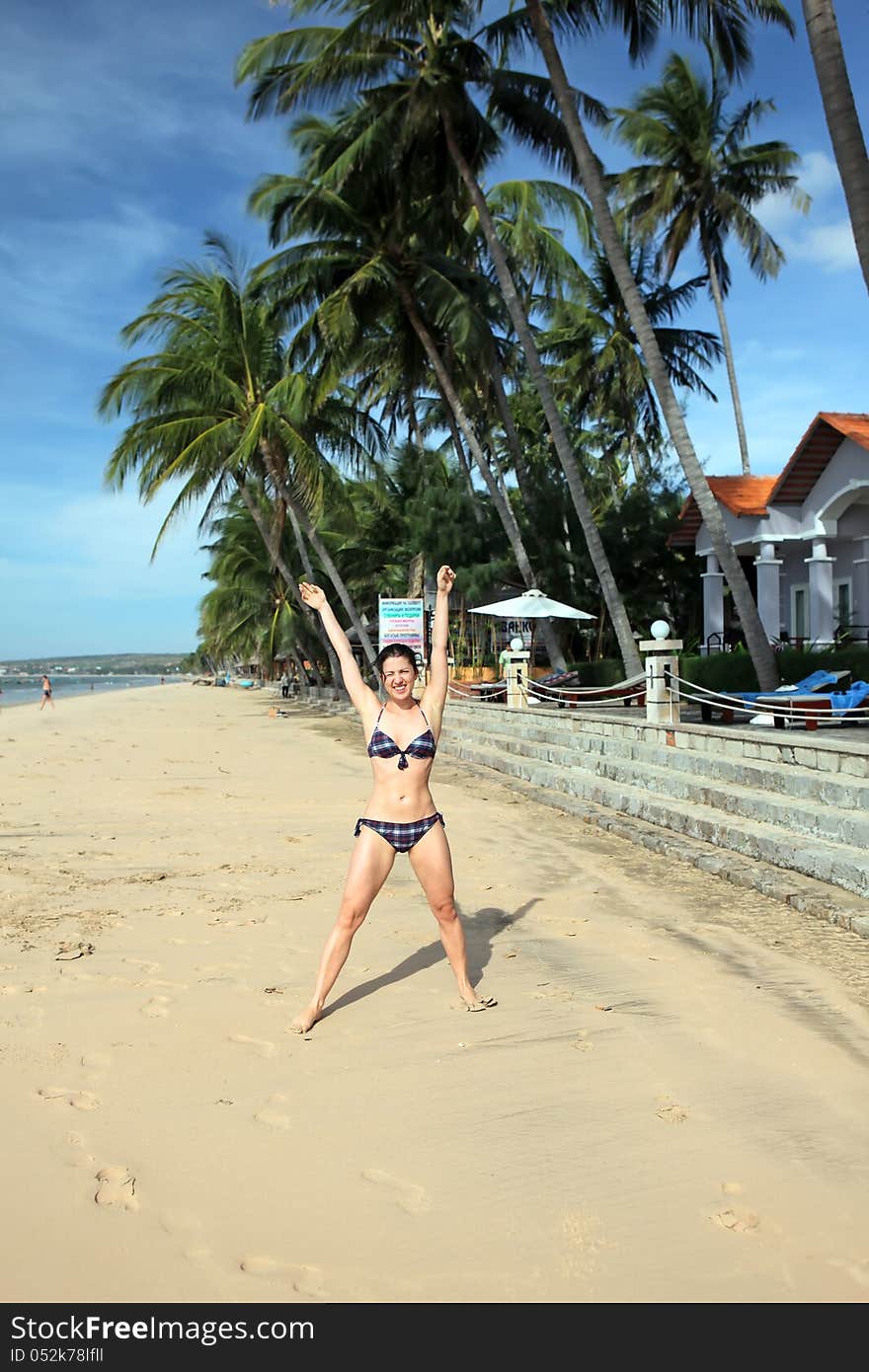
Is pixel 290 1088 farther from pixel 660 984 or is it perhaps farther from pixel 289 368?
pixel 289 368

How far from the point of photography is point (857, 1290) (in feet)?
7.89

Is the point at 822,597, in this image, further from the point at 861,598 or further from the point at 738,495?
the point at 738,495

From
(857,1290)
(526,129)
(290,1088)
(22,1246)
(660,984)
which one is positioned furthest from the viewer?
(526,129)

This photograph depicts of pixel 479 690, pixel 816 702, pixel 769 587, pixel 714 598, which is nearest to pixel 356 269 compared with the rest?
pixel 479 690

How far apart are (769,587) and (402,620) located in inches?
281

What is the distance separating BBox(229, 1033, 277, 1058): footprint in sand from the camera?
3906 millimetres

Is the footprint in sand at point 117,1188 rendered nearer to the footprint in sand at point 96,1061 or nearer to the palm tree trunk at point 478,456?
the footprint in sand at point 96,1061

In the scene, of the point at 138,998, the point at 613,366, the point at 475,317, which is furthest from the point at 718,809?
the point at 613,366

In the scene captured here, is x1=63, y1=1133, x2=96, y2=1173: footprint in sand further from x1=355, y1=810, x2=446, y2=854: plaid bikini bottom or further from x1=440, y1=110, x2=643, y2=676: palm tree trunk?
x1=440, y1=110, x2=643, y2=676: palm tree trunk

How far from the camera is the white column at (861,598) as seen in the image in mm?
16719

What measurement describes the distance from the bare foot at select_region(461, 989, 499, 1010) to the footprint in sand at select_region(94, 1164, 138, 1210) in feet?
5.81

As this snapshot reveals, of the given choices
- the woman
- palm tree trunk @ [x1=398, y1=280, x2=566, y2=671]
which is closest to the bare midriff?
the woman

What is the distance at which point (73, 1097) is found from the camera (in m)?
3.49

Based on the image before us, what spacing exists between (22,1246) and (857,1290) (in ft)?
6.89
